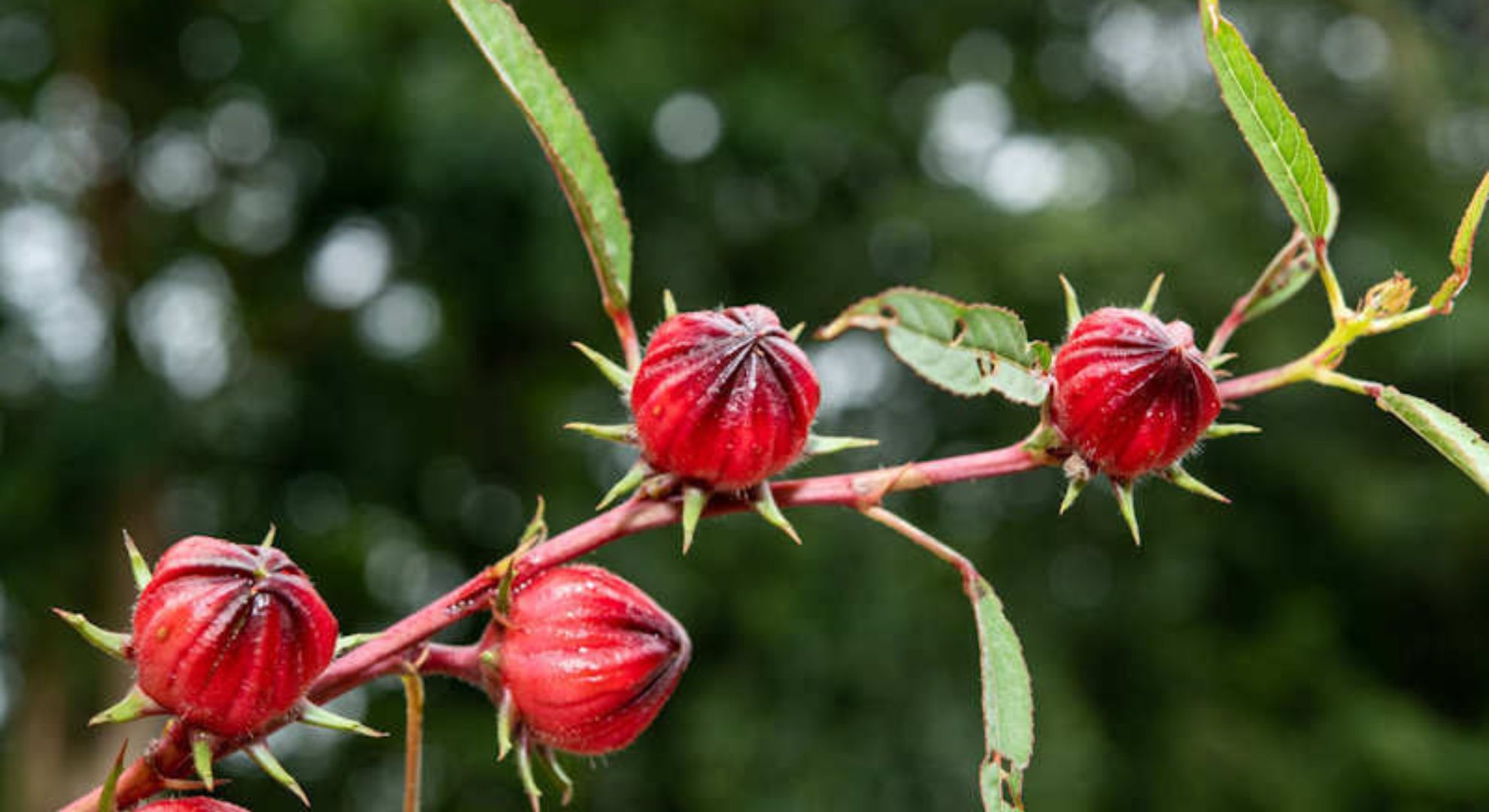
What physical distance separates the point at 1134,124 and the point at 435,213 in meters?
4.17

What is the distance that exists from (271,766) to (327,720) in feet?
0.19

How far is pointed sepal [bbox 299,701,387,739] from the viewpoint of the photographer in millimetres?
1033

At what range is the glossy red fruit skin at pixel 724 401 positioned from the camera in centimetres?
121

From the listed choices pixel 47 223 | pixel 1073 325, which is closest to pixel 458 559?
pixel 47 223

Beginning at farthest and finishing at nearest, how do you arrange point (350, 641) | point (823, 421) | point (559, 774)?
point (823, 421) < point (559, 774) < point (350, 641)

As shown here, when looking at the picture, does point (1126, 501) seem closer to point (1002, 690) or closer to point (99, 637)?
point (1002, 690)

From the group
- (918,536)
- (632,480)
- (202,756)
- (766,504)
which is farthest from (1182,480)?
(202,756)

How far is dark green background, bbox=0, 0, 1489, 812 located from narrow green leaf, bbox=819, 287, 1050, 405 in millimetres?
4326

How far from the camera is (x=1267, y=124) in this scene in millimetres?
1339

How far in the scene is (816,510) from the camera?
6.29 metres

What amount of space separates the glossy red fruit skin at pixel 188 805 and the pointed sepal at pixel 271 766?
0.14ft

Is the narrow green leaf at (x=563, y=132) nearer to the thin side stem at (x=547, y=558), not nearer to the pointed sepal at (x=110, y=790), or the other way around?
the thin side stem at (x=547, y=558)

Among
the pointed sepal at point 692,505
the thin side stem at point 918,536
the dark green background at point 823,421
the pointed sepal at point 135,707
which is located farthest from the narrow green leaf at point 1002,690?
the dark green background at point 823,421

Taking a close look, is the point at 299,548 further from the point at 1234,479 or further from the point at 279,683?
the point at 279,683
